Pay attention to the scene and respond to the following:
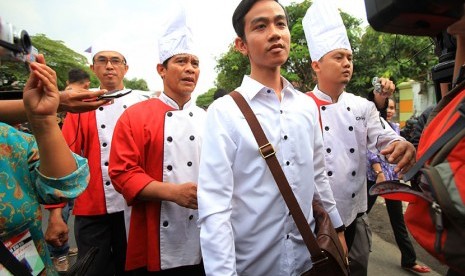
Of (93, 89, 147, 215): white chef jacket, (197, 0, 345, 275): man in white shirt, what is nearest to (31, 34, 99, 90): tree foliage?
(93, 89, 147, 215): white chef jacket

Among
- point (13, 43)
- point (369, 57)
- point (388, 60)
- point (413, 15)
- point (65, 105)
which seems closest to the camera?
point (13, 43)

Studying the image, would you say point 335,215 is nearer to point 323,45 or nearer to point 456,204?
→ point 456,204

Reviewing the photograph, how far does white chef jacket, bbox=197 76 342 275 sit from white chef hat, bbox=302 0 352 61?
134 centimetres

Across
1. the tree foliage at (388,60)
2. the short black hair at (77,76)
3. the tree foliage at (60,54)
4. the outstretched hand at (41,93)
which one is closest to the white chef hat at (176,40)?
the outstretched hand at (41,93)

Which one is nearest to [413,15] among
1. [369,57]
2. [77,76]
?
[77,76]

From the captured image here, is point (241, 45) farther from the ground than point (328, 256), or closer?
farther from the ground

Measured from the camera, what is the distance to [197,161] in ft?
7.57

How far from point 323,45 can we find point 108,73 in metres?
2.04

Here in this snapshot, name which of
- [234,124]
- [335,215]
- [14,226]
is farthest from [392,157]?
[14,226]

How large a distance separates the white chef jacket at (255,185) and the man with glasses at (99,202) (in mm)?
1433

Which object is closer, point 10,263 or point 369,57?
point 10,263

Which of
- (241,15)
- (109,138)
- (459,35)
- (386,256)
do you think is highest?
(241,15)

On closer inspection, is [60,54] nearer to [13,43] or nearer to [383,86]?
[383,86]

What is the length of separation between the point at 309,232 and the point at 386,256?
10.7 feet
